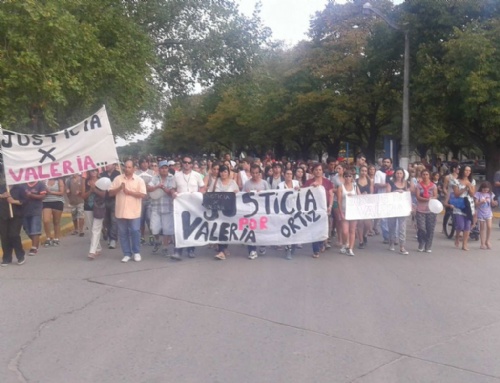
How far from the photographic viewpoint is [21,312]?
739 centimetres

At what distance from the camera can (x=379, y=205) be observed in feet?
39.5

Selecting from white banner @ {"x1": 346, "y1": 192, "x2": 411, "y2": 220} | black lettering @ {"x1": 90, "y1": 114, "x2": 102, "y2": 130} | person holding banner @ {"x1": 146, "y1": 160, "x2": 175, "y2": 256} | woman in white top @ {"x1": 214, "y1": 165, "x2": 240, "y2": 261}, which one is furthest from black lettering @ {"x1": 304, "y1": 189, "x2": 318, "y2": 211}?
black lettering @ {"x1": 90, "y1": 114, "x2": 102, "y2": 130}

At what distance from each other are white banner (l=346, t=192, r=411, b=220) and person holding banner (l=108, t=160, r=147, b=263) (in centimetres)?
385

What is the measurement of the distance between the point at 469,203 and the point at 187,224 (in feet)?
18.0

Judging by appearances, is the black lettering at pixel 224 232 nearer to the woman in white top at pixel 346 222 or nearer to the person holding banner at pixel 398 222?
the woman in white top at pixel 346 222

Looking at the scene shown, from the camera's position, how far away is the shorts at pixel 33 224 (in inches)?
442

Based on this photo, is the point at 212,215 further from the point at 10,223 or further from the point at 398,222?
the point at 398,222

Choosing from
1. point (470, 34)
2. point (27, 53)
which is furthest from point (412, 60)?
point (27, 53)

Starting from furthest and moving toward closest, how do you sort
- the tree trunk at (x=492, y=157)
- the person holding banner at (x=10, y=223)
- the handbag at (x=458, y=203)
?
the tree trunk at (x=492, y=157), the handbag at (x=458, y=203), the person holding banner at (x=10, y=223)

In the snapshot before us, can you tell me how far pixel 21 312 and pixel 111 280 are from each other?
6.35ft

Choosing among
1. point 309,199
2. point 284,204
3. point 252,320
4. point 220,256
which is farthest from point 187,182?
point 252,320

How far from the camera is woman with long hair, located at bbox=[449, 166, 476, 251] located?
12.2 m

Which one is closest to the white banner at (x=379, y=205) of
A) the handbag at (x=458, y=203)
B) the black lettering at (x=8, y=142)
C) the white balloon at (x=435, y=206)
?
the white balloon at (x=435, y=206)

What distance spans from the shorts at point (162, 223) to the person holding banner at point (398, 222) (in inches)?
167
